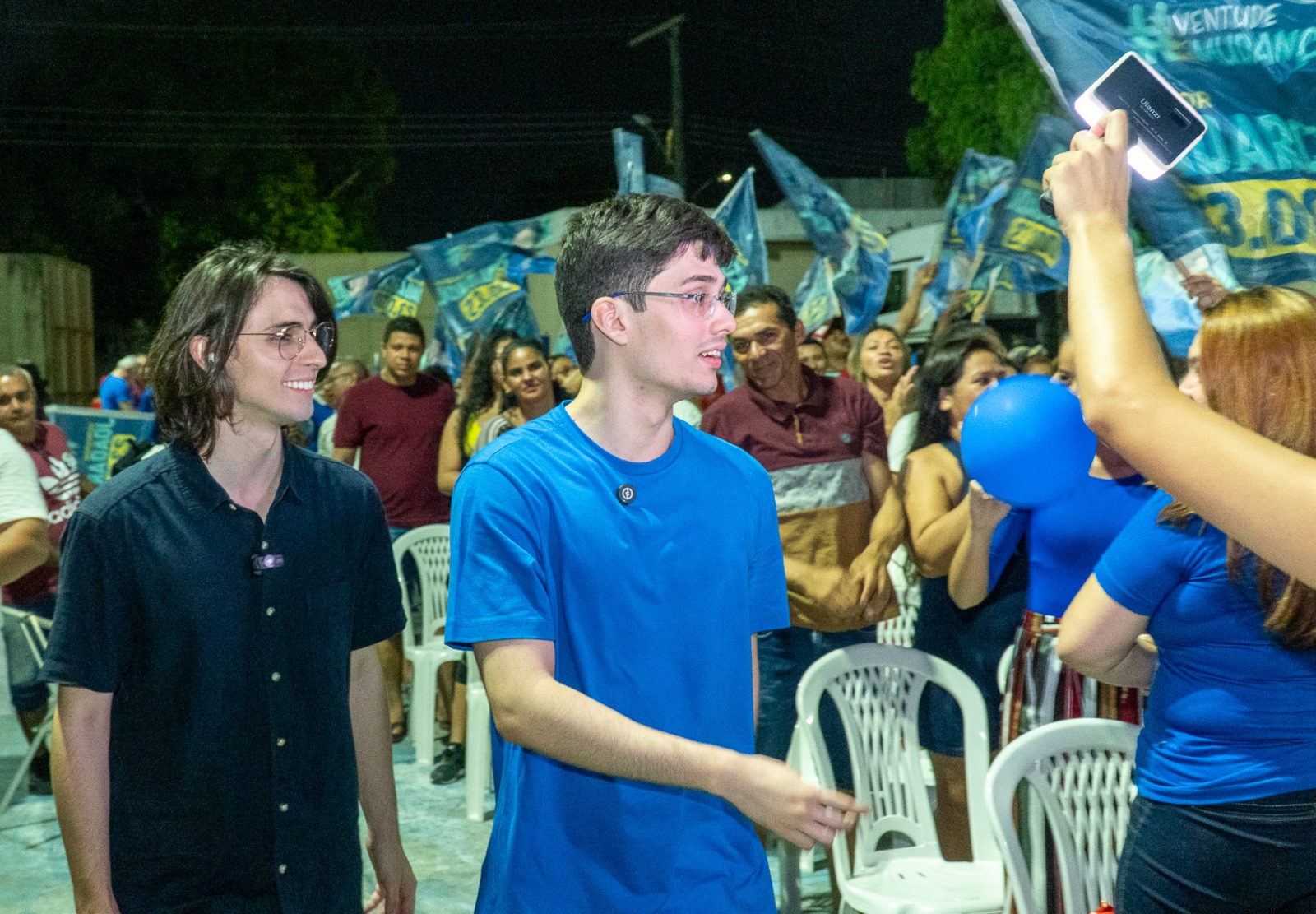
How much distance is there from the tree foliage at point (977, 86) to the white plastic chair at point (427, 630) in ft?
69.5

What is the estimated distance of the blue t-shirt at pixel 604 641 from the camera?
1961 mm

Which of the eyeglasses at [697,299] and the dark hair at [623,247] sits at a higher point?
the dark hair at [623,247]

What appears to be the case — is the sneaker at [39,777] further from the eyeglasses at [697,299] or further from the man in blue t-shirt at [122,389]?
the man in blue t-shirt at [122,389]

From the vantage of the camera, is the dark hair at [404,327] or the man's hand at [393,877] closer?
the man's hand at [393,877]

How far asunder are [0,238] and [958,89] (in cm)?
2440

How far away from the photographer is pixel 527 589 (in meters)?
1.94

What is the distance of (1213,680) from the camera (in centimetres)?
250

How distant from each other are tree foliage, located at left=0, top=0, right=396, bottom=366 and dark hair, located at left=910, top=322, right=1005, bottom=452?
104 feet

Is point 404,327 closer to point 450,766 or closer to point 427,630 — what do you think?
point 427,630

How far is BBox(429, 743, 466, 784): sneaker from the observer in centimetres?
650

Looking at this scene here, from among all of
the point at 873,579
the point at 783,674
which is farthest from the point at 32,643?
the point at 873,579

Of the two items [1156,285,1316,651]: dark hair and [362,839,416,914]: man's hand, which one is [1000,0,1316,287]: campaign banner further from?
[362,839,416,914]: man's hand

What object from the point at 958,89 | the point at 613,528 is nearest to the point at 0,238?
the point at 958,89

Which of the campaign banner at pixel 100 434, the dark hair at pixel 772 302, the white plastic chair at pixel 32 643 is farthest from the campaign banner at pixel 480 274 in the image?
the dark hair at pixel 772 302
